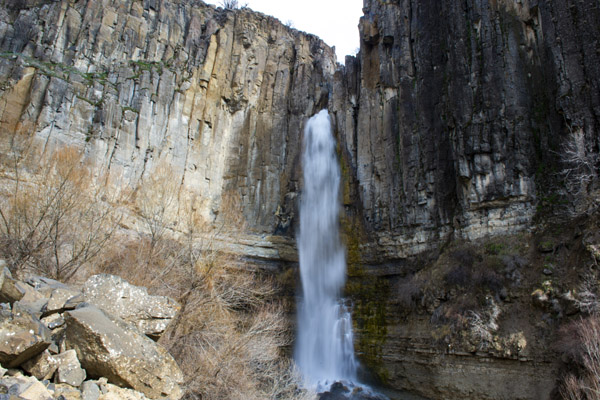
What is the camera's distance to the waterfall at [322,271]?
25281 mm

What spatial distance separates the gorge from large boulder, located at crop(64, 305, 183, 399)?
14849mm

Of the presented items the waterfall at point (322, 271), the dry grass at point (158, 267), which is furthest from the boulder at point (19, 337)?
the waterfall at point (322, 271)

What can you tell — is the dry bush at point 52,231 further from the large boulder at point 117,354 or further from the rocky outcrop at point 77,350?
the large boulder at point 117,354

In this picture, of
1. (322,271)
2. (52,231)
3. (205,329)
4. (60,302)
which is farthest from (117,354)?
(322,271)

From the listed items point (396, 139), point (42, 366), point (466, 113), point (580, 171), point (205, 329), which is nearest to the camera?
point (42, 366)

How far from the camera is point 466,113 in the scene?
23.8m

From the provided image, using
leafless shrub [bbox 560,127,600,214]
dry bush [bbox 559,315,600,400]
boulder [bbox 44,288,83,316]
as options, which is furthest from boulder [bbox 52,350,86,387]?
Result: leafless shrub [bbox 560,127,600,214]

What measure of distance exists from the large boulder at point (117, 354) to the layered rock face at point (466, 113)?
A: 1910 cm

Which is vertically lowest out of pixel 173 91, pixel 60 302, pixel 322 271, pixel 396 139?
pixel 60 302

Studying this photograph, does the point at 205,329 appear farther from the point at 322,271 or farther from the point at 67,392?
the point at 322,271

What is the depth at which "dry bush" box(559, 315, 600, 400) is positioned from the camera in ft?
42.8

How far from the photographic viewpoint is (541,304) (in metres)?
17.7

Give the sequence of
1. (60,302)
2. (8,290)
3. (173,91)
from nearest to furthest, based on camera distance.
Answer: (8,290)
(60,302)
(173,91)

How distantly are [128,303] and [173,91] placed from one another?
86.9 feet
